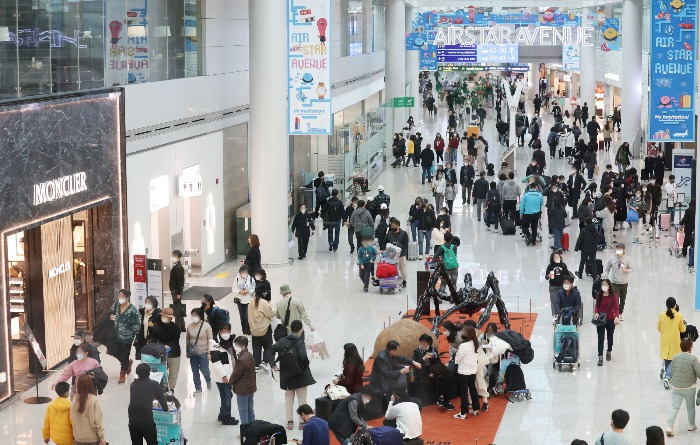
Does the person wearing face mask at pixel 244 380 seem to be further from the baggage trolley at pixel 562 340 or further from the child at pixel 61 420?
the baggage trolley at pixel 562 340

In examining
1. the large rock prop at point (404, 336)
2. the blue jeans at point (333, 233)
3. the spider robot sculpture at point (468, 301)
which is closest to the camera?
the large rock prop at point (404, 336)

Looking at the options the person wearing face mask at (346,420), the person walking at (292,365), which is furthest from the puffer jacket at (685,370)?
the person walking at (292,365)

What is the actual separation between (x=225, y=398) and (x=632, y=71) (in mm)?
34808

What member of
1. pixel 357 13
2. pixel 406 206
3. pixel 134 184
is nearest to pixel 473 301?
pixel 134 184

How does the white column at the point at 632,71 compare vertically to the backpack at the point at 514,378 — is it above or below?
above

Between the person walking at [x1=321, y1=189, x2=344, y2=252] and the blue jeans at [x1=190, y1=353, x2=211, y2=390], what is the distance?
11472 millimetres

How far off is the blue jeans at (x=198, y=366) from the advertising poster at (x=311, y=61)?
9993 millimetres

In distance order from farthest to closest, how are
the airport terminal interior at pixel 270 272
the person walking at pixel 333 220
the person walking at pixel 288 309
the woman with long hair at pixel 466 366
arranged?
the person walking at pixel 333 220 → the person walking at pixel 288 309 → the woman with long hair at pixel 466 366 → the airport terminal interior at pixel 270 272

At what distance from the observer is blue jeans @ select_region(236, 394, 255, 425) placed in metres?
14.5

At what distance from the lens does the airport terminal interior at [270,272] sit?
14.7m

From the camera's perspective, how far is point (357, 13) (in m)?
43.3

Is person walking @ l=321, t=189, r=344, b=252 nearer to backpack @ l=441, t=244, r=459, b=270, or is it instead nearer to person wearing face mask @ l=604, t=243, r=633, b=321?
backpack @ l=441, t=244, r=459, b=270

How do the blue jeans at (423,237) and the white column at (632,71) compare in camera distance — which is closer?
the blue jeans at (423,237)

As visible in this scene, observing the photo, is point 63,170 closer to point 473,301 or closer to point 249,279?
point 249,279
